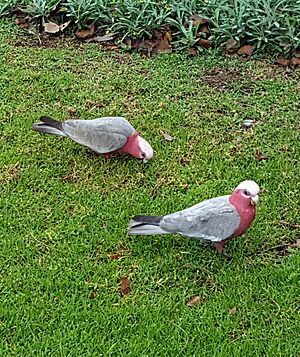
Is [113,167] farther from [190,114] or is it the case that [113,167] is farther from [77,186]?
[190,114]

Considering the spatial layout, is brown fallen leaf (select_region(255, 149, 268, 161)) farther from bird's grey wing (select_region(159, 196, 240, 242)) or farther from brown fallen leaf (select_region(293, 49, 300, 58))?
brown fallen leaf (select_region(293, 49, 300, 58))

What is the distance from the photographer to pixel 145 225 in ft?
11.6

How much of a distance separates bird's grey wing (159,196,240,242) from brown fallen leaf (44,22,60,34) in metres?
2.89

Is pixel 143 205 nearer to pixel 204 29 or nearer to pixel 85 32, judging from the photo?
pixel 204 29

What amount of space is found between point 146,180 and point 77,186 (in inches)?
17.0

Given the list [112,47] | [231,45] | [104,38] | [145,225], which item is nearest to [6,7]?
[104,38]

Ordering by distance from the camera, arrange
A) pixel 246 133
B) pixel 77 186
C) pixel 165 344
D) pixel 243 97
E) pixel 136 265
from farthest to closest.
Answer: pixel 243 97, pixel 246 133, pixel 77 186, pixel 136 265, pixel 165 344

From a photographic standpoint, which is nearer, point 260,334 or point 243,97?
point 260,334

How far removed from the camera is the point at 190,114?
4.75 metres

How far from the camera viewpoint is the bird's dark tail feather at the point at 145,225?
138 inches

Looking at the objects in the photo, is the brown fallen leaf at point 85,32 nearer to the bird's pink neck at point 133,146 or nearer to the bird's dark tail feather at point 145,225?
the bird's pink neck at point 133,146

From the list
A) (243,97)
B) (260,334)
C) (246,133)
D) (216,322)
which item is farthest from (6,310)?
(243,97)

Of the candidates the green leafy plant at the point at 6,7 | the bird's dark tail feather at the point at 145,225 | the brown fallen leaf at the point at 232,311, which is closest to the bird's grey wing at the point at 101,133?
the bird's dark tail feather at the point at 145,225

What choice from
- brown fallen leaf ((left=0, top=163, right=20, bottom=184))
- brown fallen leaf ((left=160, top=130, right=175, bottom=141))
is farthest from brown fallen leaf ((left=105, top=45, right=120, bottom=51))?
brown fallen leaf ((left=0, top=163, right=20, bottom=184))
